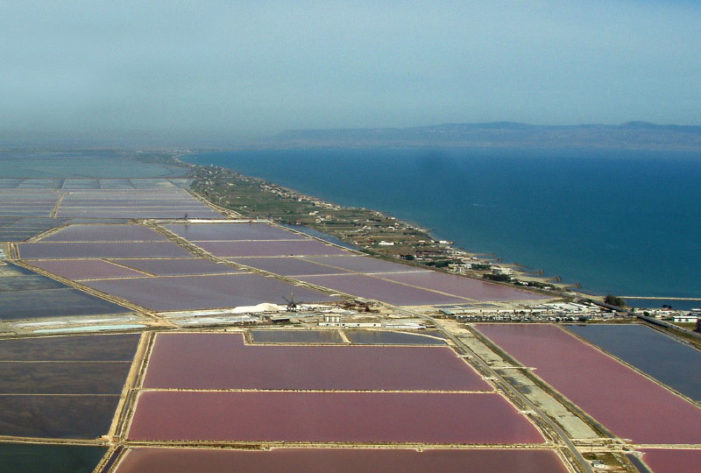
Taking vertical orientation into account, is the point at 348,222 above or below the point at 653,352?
below

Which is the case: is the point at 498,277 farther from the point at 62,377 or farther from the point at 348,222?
the point at 62,377

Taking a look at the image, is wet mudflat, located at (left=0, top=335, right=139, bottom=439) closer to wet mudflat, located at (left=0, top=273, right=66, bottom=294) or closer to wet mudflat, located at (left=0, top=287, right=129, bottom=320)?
wet mudflat, located at (left=0, top=287, right=129, bottom=320)

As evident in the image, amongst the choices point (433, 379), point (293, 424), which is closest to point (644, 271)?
point (433, 379)

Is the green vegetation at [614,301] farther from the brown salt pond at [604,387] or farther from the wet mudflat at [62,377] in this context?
the wet mudflat at [62,377]

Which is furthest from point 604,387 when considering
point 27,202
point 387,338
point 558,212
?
point 27,202

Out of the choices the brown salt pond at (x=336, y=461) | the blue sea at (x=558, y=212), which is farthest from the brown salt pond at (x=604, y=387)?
the blue sea at (x=558, y=212)

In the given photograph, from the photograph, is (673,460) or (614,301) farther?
(614,301)

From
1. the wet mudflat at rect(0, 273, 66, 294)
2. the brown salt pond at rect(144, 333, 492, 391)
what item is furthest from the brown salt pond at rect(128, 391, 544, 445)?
the wet mudflat at rect(0, 273, 66, 294)
